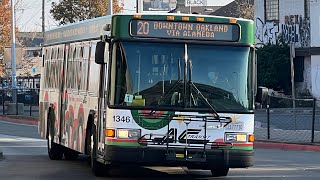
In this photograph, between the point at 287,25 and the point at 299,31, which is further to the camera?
the point at 287,25

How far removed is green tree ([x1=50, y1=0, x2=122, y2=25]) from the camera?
52156mm

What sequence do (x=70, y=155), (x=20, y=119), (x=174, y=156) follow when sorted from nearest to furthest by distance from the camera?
(x=174, y=156) < (x=70, y=155) < (x=20, y=119)

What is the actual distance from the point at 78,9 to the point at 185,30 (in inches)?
1553

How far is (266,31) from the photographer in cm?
5325

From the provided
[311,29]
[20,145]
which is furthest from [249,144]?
[311,29]

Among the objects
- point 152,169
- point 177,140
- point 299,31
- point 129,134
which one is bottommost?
point 152,169

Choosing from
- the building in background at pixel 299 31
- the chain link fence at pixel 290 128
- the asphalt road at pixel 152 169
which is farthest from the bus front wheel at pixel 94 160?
the building in background at pixel 299 31

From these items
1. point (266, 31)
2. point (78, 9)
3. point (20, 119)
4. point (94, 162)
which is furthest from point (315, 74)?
point (94, 162)

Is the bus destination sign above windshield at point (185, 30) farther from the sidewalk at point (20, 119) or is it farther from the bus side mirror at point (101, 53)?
the sidewalk at point (20, 119)

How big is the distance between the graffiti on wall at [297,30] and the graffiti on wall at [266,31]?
93cm

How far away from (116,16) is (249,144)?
10.3ft

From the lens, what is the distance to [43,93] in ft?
71.0

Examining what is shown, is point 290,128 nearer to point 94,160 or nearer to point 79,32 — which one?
point 79,32

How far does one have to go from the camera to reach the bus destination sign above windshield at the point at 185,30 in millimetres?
14016
